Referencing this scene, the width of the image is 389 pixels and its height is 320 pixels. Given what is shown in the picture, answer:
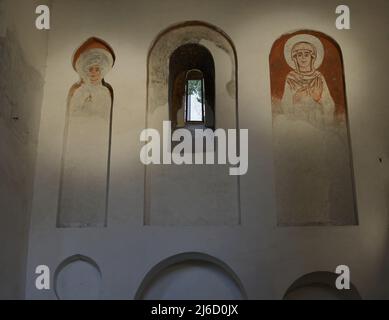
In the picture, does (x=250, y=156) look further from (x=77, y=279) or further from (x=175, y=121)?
(x=77, y=279)

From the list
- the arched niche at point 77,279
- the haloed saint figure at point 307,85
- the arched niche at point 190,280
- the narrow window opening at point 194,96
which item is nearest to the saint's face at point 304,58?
the haloed saint figure at point 307,85

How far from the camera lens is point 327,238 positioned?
6535 millimetres

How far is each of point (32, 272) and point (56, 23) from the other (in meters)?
3.88

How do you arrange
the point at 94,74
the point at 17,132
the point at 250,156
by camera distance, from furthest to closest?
the point at 94,74
the point at 250,156
the point at 17,132

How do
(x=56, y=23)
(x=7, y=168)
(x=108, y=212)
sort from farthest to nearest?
1. (x=56, y=23)
2. (x=108, y=212)
3. (x=7, y=168)

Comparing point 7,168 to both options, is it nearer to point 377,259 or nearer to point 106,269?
point 106,269

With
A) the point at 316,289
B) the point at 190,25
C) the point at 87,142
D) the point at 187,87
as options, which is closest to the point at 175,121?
the point at 187,87

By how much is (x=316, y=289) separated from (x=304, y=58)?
3435 mm

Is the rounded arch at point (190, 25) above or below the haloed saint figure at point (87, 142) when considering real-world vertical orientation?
above

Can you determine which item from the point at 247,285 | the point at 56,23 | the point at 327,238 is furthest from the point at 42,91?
the point at 327,238

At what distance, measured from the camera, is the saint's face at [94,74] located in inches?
305

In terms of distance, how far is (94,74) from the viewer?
306 inches

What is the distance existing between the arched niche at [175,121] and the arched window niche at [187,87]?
0.06 ft

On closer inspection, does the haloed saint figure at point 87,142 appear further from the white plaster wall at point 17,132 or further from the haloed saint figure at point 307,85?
the haloed saint figure at point 307,85
